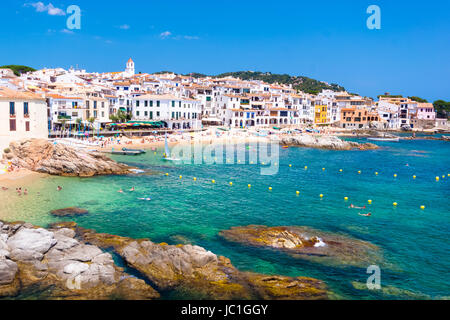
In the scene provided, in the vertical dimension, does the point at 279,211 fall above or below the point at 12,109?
below

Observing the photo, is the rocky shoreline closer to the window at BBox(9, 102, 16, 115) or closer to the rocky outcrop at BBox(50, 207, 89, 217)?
the rocky outcrop at BBox(50, 207, 89, 217)

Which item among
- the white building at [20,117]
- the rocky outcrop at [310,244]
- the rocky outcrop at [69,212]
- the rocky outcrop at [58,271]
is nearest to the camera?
the rocky outcrop at [58,271]

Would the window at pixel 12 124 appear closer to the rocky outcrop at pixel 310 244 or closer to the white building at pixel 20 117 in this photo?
the white building at pixel 20 117

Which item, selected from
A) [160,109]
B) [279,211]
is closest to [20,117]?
[279,211]

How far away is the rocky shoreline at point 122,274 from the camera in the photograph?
15414 millimetres

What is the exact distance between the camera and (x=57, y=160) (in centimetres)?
3909

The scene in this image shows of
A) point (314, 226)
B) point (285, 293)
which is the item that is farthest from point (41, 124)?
point (285, 293)

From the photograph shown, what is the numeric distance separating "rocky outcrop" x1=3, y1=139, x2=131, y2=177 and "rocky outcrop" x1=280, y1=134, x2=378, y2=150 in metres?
49.2

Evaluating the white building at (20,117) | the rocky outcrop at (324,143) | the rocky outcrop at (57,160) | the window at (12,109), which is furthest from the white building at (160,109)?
the rocky outcrop at (57,160)

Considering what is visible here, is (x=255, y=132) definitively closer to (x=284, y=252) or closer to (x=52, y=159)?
(x=52, y=159)

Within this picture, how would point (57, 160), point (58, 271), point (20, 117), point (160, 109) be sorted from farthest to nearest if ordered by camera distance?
point (160, 109) → point (20, 117) → point (57, 160) → point (58, 271)

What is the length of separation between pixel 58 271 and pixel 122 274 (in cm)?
299

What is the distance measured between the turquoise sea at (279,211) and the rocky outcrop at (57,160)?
2114 mm

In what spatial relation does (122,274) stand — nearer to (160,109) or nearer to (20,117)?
(20,117)
